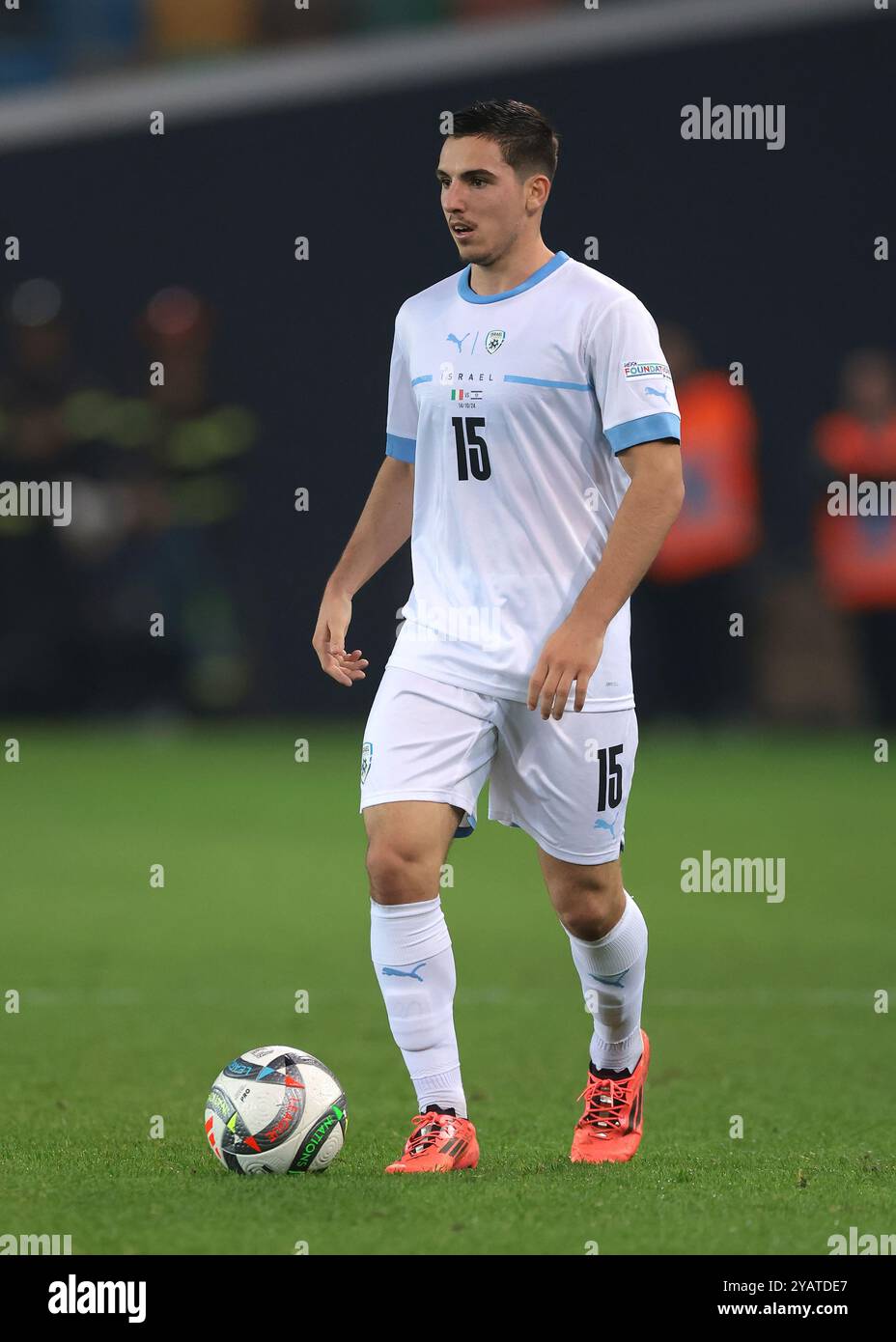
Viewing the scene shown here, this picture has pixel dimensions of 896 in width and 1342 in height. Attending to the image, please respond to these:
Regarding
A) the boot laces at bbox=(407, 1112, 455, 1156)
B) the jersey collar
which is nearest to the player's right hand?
the jersey collar

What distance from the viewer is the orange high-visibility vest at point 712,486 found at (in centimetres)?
1588

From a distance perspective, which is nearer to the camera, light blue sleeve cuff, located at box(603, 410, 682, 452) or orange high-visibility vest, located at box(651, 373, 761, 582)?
light blue sleeve cuff, located at box(603, 410, 682, 452)

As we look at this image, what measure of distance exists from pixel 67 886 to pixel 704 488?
7.35 metres

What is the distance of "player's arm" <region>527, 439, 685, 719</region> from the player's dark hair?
2.35 feet

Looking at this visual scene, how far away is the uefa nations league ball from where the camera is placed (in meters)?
4.93

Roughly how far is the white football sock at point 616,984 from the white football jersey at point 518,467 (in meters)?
0.55

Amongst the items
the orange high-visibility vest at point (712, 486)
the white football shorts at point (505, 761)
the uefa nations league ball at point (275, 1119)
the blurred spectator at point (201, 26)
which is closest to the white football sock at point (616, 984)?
the white football shorts at point (505, 761)

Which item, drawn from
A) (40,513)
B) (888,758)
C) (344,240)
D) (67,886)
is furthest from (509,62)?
(67,886)

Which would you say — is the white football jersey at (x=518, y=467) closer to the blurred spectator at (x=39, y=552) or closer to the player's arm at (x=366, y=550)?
the player's arm at (x=366, y=550)

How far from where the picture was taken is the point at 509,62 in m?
16.6

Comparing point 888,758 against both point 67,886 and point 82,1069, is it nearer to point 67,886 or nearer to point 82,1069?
point 67,886

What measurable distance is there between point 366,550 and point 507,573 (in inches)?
19.4

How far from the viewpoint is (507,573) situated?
5.12 meters

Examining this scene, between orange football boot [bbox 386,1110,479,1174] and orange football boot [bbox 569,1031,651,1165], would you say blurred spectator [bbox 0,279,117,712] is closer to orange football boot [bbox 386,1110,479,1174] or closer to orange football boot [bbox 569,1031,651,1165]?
orange football boot [bbox 569,1031,651,1165]
